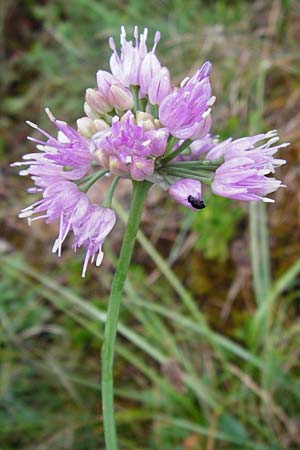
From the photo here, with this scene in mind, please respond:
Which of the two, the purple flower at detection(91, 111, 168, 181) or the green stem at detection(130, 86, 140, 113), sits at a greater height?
the green stem at detection(130, 86, 140, 113)

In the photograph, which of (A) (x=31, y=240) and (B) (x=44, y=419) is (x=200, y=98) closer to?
(B) (x=44, y=419)

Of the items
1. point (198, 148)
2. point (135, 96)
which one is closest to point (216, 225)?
point (198, 148)

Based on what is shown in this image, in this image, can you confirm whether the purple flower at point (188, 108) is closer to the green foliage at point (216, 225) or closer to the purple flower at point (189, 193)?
the purple flower at point (189, 193)

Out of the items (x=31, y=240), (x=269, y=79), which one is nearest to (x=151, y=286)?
(x=31, y=240)

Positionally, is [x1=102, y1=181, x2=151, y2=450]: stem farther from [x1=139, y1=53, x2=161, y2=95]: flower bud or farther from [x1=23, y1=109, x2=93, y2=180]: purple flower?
[x1=139, y1=53, x2=161, y2=95]: flower bud

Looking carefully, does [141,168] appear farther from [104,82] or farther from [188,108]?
[104,82]

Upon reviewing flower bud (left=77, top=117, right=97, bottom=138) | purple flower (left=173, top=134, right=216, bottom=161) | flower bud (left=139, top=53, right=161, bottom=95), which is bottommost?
flower bud (left=77, top=117, right=97, bottom=138)

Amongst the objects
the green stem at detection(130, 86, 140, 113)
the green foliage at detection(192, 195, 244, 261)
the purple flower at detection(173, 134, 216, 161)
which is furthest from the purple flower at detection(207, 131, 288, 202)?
the green foliage at detection(192, 195, 244, 261)

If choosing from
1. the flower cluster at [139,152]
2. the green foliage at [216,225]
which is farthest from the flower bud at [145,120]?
the green foliage at [216,225]
